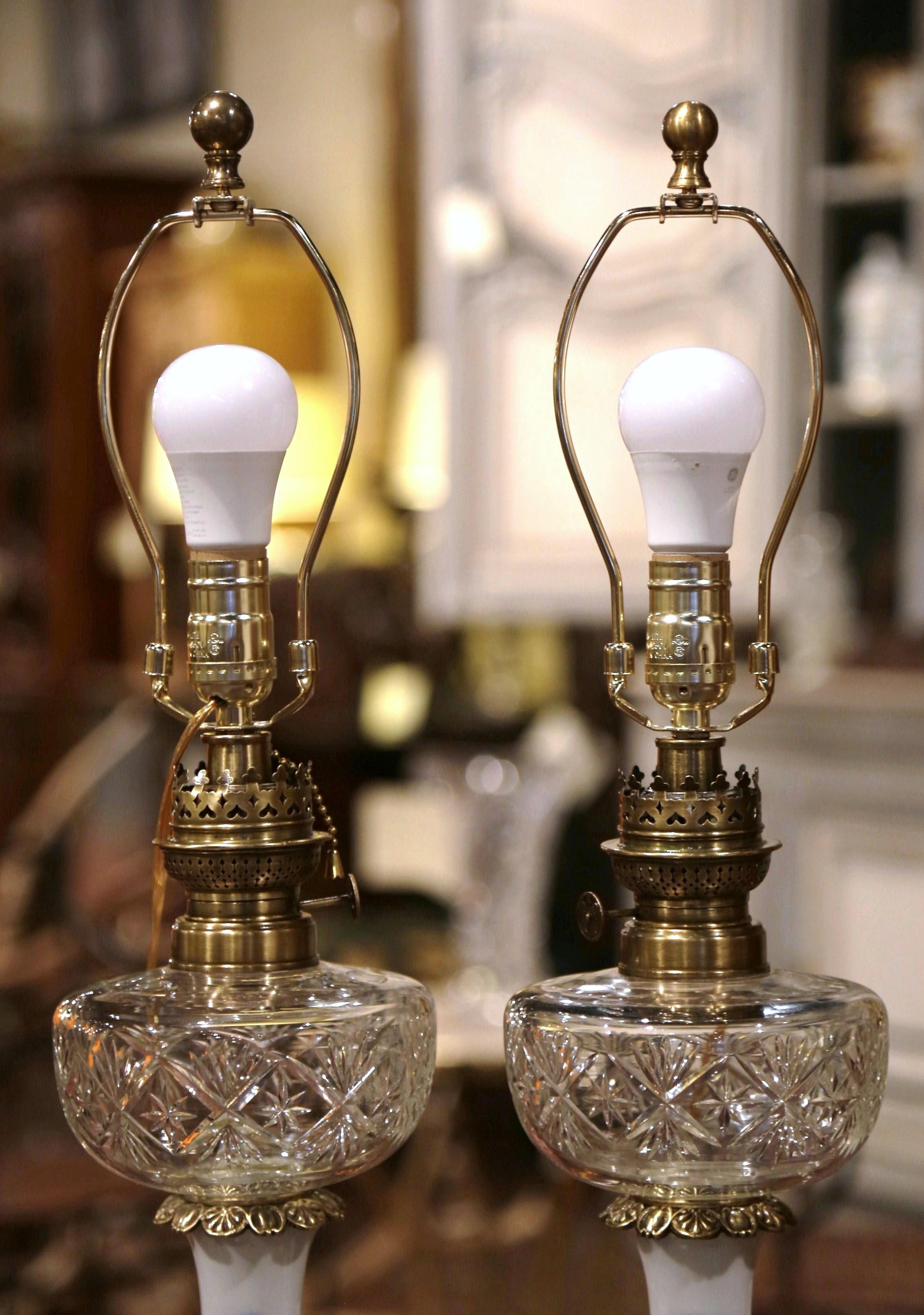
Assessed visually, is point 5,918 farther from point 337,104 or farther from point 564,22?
point 337,104

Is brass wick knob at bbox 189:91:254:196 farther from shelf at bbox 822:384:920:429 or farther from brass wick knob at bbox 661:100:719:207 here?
shelf at bbox 822:384:920:429

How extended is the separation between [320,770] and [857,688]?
64.6 inches

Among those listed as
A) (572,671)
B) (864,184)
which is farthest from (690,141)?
(572,671)

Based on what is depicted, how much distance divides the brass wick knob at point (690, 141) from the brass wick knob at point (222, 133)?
0.12 meters

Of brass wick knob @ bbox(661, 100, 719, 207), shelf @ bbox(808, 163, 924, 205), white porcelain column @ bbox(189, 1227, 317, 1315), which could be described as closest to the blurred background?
shelf @ bbox(808, 163, 924, 205)

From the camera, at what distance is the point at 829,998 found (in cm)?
53

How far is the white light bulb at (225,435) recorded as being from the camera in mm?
541

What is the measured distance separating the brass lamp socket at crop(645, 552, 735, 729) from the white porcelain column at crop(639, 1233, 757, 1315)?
0.14m

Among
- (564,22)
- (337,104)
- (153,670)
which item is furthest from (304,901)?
(337,104)

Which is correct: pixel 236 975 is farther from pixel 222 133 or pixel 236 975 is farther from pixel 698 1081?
pixel 222 133

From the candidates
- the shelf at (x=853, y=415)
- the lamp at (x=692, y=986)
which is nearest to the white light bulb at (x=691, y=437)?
the lamp at (x=692, y=986)

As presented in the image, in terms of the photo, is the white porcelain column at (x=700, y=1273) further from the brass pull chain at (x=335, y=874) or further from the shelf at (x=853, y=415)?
the shelf at (x=853, y=415)

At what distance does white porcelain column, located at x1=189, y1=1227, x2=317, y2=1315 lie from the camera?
0.56 meters

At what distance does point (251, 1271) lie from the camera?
567 millimetres
